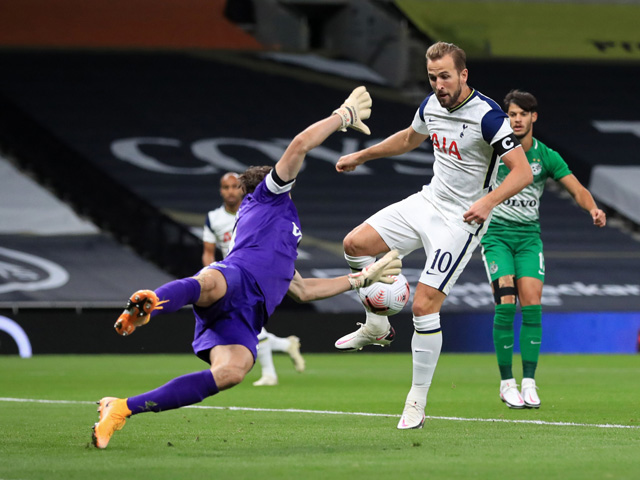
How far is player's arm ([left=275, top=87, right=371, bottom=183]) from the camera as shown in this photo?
6.04 meters

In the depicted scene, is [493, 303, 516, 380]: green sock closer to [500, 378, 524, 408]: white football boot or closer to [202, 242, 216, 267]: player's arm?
[500, 378, 524, 408]: white football boot

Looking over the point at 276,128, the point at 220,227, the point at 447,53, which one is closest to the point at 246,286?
the point at 447,53

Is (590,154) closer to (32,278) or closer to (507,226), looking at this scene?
(32,278)

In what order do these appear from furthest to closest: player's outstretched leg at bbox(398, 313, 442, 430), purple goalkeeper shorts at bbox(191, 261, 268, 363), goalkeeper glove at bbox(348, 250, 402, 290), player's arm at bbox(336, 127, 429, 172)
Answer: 1. player's arm at bbox(336, 127, 429, 172)
2. player's outstretched leg at bbox(398, 313, 442, 430)
3. goalkeeper glove at bbox(348, 250, 402, 290)
4. purple goalkeeper shorts at bbox(191, 261, 268, 363)

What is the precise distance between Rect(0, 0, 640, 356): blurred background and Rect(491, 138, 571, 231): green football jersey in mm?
8703

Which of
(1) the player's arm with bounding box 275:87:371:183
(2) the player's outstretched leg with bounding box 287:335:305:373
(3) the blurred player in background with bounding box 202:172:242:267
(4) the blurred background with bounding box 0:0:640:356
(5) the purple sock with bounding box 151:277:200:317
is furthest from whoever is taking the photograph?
(4) the blurred background with bounding box 0:0:640:356

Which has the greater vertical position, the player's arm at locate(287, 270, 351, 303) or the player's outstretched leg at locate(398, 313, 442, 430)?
the player's arm at locate(287, 270, 351, 303)

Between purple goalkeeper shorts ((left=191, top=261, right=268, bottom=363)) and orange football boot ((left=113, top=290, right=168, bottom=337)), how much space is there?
0.67 m

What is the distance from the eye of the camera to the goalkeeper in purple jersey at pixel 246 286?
5.60 m

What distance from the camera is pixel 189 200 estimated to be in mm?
20641

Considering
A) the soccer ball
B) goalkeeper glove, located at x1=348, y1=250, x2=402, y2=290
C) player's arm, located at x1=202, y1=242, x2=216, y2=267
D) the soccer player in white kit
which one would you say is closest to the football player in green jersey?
the soccer player in white kit

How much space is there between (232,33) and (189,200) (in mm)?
4577

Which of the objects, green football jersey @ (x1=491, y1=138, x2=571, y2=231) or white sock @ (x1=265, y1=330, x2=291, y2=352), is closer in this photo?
green football jersey @ (x1=491, y1=138, x2=571, y2=231)

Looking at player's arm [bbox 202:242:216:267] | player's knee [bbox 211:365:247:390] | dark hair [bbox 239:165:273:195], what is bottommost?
player's arm [bbox 202:242:216:267]
